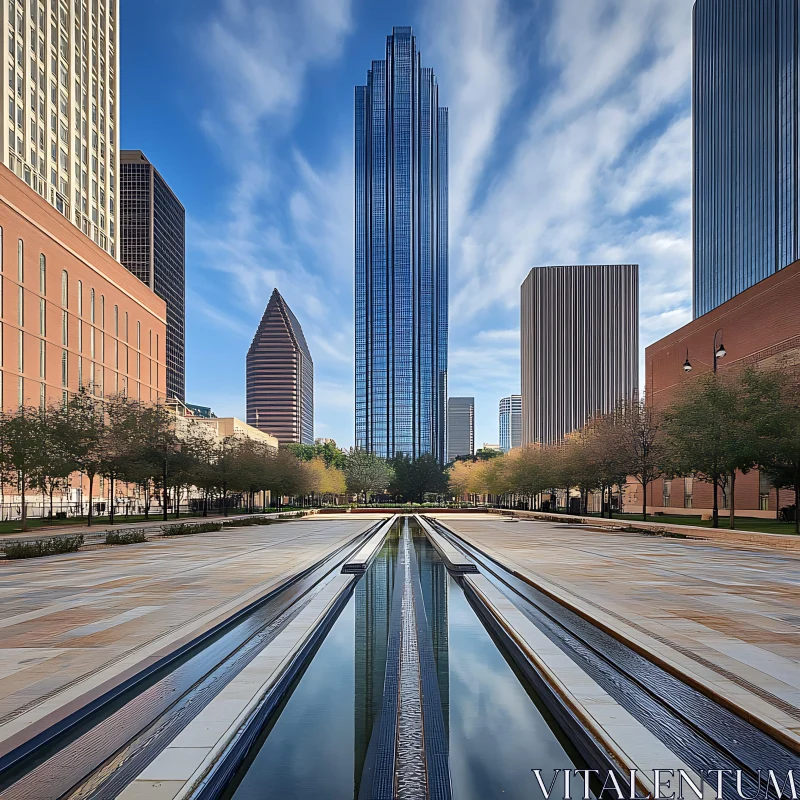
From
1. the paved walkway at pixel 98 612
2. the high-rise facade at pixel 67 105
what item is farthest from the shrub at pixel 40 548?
the high-rise facade at pixel 67 105

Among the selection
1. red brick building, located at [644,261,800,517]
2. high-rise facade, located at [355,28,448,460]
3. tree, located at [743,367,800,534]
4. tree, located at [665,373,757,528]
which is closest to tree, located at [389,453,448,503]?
red brick building, located at [644,261,800,517]

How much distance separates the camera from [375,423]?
604 ft

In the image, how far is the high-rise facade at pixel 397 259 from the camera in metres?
183

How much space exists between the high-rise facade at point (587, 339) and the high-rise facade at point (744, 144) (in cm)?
5943

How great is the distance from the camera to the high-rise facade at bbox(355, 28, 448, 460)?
18262cm

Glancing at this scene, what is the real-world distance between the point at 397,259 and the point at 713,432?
518 ft

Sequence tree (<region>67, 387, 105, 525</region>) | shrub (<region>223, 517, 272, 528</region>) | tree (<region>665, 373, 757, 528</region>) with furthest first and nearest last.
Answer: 1. shrub (<region>223, 517, 272, 528</region>)
2. tree (<region>67, 387, 105, 525</region>)
3. tree (<region>665, 373, 757, 528</region>)

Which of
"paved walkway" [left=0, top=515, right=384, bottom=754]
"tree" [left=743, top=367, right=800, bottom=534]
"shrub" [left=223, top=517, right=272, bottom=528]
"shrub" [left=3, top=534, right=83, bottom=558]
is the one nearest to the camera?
"paved walkway" [left=0, top=515, right=384, bottom=754]

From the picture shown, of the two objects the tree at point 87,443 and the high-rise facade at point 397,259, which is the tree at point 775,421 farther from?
the high-rise facade at point 397,259

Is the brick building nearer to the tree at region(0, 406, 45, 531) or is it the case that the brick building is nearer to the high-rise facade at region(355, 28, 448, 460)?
the tree at region(0, 406, 45, 531)

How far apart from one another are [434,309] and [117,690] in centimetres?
18417

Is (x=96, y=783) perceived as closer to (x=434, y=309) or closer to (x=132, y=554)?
(x=132, y=554)

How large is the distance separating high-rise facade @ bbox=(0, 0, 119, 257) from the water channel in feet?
228

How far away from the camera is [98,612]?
1043 cm
